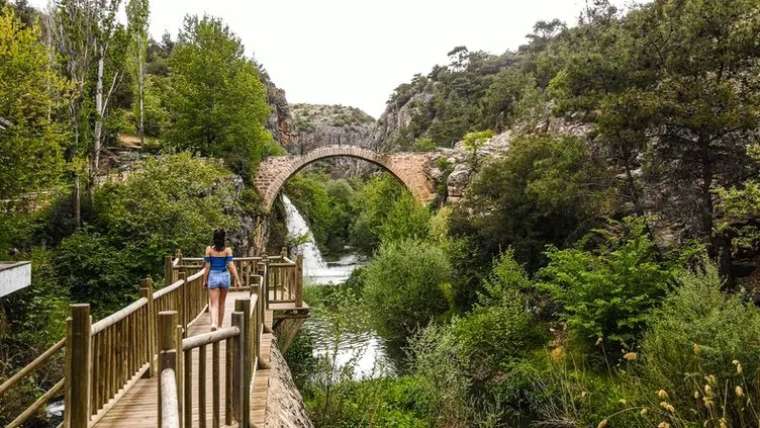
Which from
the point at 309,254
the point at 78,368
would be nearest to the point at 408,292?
the point at 78,368

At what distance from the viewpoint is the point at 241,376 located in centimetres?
385

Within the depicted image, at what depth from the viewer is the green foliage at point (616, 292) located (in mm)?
9859

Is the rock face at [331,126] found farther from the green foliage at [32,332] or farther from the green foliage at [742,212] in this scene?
the green foliage at [742,212]

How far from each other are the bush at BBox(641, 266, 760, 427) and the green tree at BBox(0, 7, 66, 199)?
1211cm

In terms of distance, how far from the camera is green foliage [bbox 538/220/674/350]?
9.86m

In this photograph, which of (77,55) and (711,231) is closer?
(711,231)

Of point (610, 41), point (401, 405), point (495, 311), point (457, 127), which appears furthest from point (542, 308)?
point (457, 127)

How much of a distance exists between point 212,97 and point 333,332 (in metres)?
13.0

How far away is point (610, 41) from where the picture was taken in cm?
1267

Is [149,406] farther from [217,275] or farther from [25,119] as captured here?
[25,119]

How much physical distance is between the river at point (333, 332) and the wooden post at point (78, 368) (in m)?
5.93

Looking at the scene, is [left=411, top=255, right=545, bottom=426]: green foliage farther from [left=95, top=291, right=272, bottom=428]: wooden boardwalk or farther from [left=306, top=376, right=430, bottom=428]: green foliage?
[left=95, top=291, right=272, bottom=428]: wooden boardwalk

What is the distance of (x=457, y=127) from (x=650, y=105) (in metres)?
32.3

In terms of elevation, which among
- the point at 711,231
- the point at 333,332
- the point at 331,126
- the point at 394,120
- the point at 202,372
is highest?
the point at 331,126
